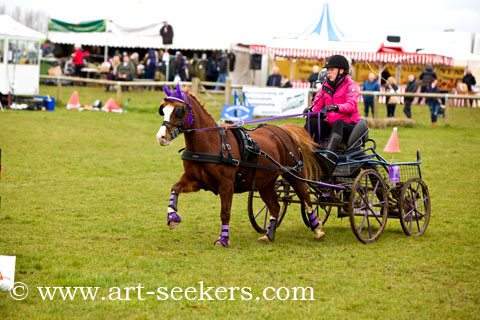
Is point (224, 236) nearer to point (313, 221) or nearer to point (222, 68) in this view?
point (313, 221)

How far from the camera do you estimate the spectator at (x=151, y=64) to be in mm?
33125

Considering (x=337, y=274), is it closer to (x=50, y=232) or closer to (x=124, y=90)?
(x=50, y=232)

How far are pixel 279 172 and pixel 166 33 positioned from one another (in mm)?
26976

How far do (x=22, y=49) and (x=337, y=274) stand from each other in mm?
21066

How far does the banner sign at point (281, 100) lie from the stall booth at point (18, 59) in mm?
8591

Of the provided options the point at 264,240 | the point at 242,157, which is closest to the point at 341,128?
the point at 242,157

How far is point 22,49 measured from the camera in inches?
986

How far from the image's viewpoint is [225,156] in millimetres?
7645

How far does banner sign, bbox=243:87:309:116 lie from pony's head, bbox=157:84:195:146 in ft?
51.2

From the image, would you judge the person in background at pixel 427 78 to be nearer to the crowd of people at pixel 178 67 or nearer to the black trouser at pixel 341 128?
the crowd of people at pixel 178 67

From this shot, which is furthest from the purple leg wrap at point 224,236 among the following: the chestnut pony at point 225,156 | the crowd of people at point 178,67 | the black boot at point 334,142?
the crowd of people at point 178,67

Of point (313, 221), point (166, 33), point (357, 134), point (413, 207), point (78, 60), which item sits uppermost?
point (166, 33)

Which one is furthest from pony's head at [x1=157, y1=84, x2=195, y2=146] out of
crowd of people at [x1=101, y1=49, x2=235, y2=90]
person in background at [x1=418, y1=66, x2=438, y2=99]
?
crowd of people at [x1=101, y1=49, x2=235, y2=90]

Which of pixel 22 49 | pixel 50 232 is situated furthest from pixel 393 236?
pixel 22 49
